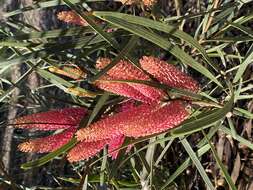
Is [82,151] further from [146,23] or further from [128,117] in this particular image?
[146,23]

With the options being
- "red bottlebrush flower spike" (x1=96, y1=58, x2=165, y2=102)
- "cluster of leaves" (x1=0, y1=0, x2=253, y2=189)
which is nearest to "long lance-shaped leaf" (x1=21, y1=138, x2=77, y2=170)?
"cluster of leaves" (x1=0, y1=0, x2=253, y2=189)

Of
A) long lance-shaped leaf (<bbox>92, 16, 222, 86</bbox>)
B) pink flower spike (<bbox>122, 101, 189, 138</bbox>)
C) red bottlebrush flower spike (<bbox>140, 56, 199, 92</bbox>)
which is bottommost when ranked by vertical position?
pink flower spike (<bbox>122, 101, 189, 138</bbox>)

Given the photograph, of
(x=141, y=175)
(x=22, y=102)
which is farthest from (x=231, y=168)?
(x=22, y=102)

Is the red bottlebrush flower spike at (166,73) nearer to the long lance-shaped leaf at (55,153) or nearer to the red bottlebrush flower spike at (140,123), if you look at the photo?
the red bottlebrush flower spike at (140,123)

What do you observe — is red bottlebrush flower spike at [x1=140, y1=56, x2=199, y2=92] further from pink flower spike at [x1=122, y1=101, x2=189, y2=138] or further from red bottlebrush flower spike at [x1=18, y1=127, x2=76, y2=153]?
red bottlebrush flower spike at [x1=18, y1=127, x2=76, y2=153]

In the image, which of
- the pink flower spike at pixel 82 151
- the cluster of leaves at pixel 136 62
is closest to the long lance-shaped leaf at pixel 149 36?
the cluster of leaves at pixel 136 62

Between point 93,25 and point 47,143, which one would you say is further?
point 47,143

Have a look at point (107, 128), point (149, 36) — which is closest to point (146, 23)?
point (149, 36)
